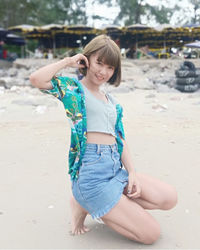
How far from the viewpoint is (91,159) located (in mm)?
1943

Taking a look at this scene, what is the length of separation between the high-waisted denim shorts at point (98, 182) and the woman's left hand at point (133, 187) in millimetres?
39

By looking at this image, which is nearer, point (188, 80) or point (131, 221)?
point (131, 221)

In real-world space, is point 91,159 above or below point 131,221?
above

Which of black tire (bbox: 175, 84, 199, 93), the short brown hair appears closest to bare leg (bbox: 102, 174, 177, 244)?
the short brown hair

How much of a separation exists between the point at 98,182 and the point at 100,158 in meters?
0.15

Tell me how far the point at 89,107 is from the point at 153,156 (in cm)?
192

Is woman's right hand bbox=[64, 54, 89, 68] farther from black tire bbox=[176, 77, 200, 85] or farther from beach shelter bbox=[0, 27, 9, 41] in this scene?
beach shelter bbox=[0, 27, 9, 41]

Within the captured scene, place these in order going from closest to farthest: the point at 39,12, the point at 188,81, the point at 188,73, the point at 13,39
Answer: the point at 188,81, the point at 188,73, the point at 13,39, the point at 39,12

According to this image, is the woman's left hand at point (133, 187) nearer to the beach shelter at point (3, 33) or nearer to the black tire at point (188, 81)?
the black tire at point (188, 81)

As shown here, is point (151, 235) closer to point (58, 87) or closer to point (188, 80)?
point (58, 87)

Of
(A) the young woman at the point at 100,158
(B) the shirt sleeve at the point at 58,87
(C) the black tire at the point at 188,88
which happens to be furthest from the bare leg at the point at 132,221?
(C) the black tire at the point at 188,88

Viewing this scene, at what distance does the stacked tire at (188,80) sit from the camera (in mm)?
11594

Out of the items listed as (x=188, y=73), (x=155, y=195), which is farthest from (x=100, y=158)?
(x=188, y=73)

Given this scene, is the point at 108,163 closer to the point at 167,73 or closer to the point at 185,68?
the point at 185,68
